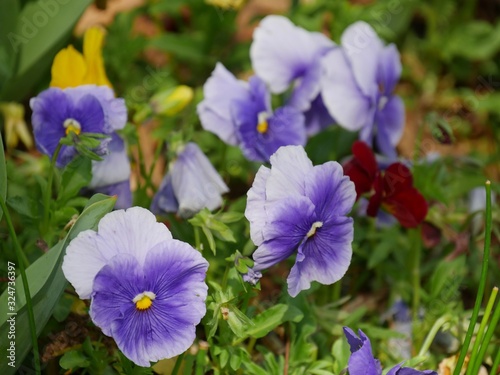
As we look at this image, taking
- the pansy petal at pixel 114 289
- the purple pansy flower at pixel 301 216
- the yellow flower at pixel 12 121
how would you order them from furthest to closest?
the yellow flower at pixel 12 121 < the purple pansy flower at pixel 301 216 < the pansy petal at pixel 114 289

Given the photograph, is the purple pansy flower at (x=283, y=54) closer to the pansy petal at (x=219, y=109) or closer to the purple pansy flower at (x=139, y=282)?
the pansy petal at (x=219, y=109)

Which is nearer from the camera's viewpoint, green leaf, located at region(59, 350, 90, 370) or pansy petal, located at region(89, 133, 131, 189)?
green leaf, located at region(59, 350, 90, 370)

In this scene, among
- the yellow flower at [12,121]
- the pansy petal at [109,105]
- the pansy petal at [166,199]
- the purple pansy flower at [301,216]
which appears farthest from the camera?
the yellow flower at [12,121]

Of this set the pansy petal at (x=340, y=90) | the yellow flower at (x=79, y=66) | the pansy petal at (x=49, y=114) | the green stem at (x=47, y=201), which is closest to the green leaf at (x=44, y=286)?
the green stem at (x=47, y=201)

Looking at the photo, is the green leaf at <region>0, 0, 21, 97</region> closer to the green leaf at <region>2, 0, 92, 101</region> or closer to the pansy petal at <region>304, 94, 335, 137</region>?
the green leaf at <region>2, 0, 92, 101</region>

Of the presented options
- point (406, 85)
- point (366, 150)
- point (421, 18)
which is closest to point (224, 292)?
point (366, 150)

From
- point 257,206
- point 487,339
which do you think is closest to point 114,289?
point 257,206

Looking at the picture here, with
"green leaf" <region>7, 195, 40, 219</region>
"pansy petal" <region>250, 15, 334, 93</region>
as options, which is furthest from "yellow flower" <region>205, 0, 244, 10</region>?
"green leaf" <region>7, 195, 40, 219</region>

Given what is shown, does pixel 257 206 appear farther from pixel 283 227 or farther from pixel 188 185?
pixel 188 185
